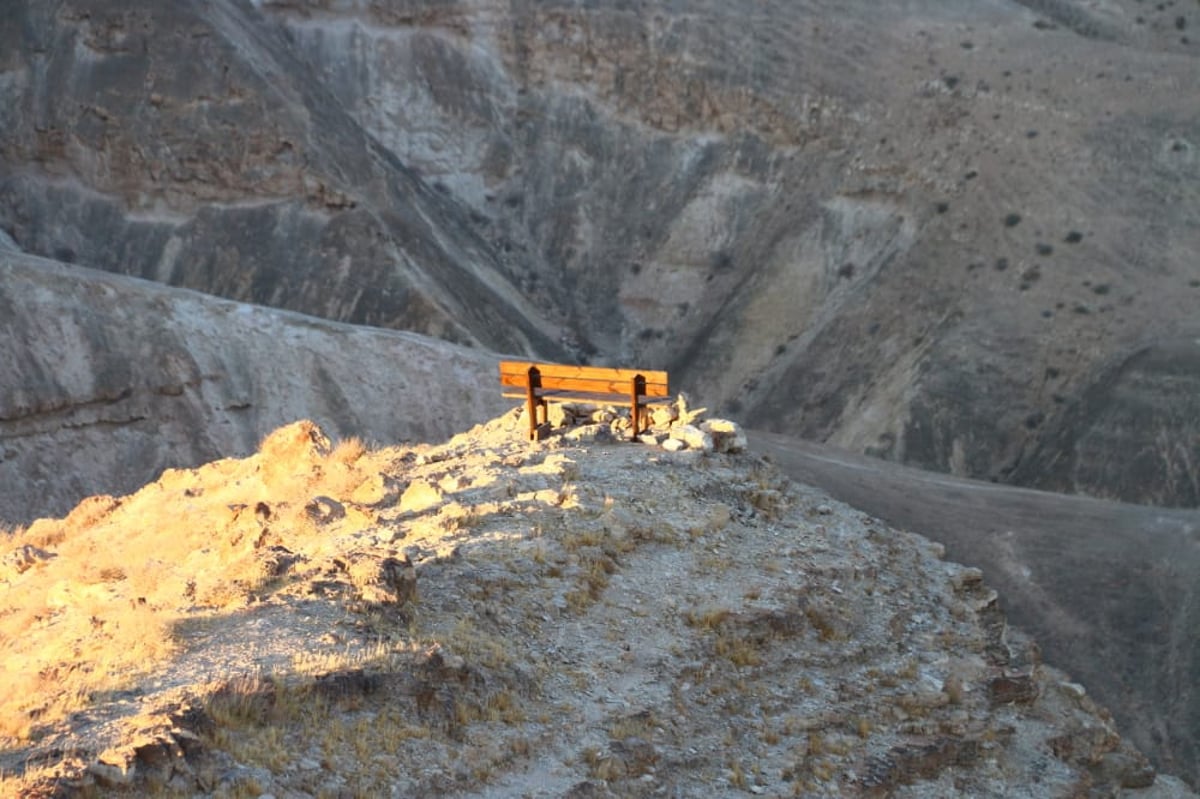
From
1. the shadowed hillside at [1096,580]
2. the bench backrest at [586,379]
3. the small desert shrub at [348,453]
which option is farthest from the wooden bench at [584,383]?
the shadowed hillside at [1096,580]

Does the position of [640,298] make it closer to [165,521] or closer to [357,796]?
[165,521]

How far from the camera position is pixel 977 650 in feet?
49.9

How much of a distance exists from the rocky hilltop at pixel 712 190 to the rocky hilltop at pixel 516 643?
23.7m

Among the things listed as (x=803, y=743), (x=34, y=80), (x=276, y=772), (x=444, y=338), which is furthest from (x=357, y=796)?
(x=34, y=80)

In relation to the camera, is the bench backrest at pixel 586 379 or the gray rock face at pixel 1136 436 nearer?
the bench backrest at pixel 586 379

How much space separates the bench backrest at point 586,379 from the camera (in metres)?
18.0

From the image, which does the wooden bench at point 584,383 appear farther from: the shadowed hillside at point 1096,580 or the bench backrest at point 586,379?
the shadowed hillside at point 1096,580

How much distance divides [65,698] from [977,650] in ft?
30.5

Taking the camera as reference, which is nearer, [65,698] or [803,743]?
[65,698]

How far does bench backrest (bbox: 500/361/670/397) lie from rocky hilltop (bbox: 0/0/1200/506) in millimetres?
22505

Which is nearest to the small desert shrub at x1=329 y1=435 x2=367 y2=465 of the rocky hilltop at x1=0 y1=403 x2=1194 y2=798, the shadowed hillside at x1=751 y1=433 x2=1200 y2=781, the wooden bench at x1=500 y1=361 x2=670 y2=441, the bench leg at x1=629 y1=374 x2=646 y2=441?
the rocky hilltop at x1=0 y1=403 x2=1194 y2=798

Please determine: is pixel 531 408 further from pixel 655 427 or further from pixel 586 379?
pixel 655 427

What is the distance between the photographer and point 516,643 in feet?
37.6

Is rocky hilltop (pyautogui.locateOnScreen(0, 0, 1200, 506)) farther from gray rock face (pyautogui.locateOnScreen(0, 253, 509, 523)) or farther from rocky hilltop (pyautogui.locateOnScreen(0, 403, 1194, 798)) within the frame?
rocky hilltop (pyautogui.locateOnScreen(0, 403, 1194, 798))
